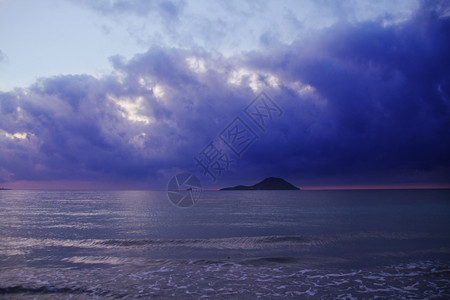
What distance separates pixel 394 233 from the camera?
31.2m

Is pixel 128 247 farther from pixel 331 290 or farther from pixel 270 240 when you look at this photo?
pixel 331 290

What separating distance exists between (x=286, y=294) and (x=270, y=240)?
14.0 meters

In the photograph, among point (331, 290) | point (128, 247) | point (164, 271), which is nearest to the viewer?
point (331, 290)

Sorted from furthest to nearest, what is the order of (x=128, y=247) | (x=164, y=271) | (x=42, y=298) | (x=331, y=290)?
(x=128, y=247)
(x=164, y=271)
(x=331, y=290)
(x=42, y=298)

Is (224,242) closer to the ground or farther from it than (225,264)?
closer to the ground

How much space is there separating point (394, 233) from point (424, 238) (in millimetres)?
3251

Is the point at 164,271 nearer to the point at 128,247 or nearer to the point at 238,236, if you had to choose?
the point at 128,247

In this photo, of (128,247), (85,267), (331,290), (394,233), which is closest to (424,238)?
(394,233)

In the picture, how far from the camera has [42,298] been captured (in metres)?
13.3

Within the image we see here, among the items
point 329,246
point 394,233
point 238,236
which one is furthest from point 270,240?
point 394,233

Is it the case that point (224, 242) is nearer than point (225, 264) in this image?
No

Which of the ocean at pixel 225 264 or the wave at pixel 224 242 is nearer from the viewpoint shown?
the ocean at pixel 225 264

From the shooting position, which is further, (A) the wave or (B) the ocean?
(A) the wave

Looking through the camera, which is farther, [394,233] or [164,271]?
[394,233]
